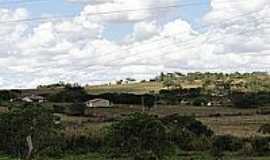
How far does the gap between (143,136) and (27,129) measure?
1431 centimetres

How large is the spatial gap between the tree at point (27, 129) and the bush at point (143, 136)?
8.89 meters

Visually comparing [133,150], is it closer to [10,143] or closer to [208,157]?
[208,157]

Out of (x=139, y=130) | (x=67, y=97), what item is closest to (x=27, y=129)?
(x=139, y=130)

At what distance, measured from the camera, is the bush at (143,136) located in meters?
57.9

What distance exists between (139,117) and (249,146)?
921 inches

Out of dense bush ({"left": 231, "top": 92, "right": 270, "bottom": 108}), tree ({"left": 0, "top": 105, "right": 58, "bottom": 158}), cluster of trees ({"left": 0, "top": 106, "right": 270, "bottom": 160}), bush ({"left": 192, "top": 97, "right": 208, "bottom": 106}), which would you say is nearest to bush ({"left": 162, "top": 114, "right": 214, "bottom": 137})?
cluster of trees ({"left": 0, "top": 106, "right": 270, "bottom": 160})

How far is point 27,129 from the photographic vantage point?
6638 centimetres

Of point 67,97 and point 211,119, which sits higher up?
point 67,97

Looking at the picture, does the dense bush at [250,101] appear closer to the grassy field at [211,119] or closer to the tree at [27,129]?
the grassy field at [211,119]

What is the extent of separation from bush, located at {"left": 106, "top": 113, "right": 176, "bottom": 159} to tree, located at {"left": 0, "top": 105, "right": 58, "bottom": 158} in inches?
350

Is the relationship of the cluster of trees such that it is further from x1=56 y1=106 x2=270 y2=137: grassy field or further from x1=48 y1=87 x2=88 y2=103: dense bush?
x1=48 y1=87 x2=88 y2=103: dense bush

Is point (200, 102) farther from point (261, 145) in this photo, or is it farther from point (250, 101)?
point (261, 145)

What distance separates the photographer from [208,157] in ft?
225

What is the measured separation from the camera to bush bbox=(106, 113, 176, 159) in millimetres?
57906
